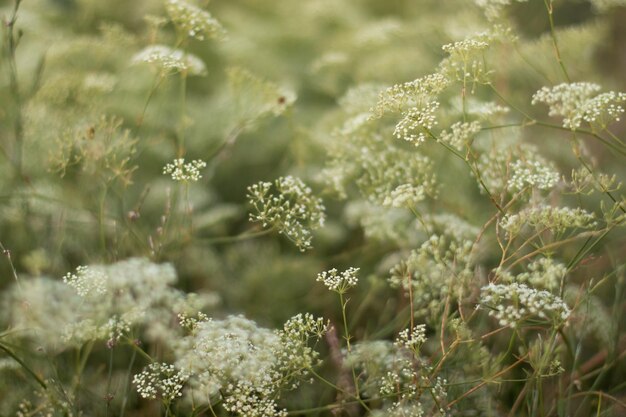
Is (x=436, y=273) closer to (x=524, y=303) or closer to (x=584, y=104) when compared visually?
(x=524, y=303)

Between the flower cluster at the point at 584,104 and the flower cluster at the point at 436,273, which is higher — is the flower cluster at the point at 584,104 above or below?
above

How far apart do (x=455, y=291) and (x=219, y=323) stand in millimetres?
607

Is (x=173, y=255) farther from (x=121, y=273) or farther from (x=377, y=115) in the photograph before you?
(x=377, y=115)

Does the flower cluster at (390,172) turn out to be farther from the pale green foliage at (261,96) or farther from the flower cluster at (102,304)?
the flower cluster at (102,304)

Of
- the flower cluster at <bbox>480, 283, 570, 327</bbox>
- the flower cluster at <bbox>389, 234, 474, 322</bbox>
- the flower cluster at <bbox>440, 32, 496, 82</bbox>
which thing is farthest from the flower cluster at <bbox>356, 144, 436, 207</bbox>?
the flower cluster at <bbox>480, 283, 570, 327</bbox>

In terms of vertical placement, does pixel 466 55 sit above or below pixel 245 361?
above

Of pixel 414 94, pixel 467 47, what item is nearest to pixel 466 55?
pixel 467 47

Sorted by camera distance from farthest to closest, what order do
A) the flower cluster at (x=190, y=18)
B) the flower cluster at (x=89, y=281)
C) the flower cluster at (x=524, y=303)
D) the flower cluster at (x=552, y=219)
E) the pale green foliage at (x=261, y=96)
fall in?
the pale green foliage at (x=261, y=96), the flower cluster at (x=190, y=18), the flower cluster at (x=89, y=281), the flower cluster at (x=552, y=219), the flower cluster at (x=524, y=303)

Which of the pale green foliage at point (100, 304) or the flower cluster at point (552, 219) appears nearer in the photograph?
the flower cluster at point (552, 219)

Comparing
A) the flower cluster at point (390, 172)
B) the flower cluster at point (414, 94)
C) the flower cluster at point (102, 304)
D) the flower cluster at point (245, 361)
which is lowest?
the flower cluster at point (102, 304)

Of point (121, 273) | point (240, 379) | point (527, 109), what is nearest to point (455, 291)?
point (240, 379)

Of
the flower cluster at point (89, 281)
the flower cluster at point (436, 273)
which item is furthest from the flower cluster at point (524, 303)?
the flower cluster at point (89, 281)

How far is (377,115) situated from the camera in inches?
60.7

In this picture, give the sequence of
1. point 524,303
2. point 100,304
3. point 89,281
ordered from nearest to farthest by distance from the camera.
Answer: point 524,303
point 89,281
point 100,304
